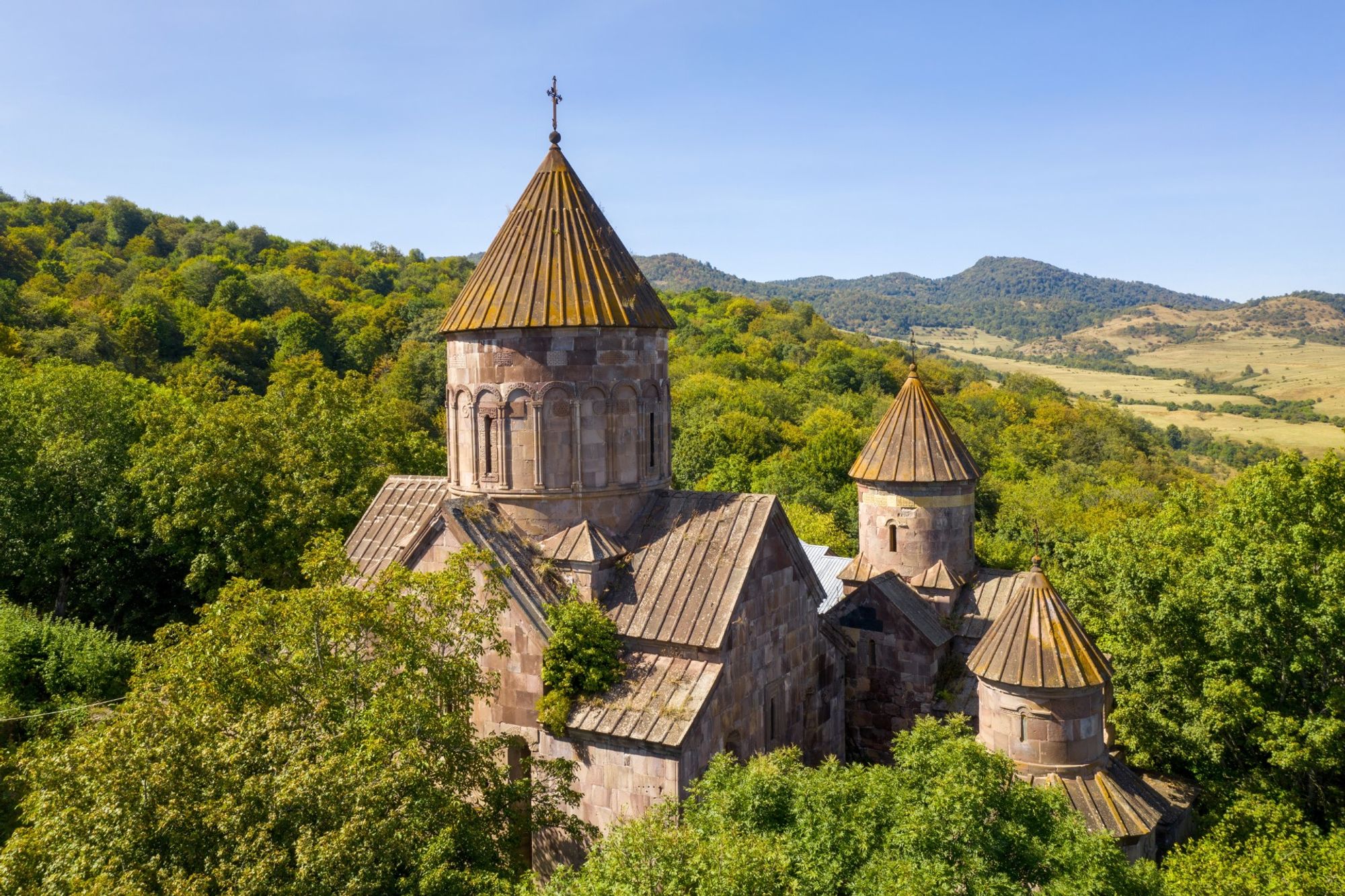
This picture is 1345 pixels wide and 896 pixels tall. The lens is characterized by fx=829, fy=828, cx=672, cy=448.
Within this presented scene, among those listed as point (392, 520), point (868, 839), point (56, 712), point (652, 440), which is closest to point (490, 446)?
point (652, 440)

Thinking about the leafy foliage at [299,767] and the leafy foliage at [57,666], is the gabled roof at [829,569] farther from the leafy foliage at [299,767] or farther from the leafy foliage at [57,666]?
the leafy foliage at [57,666]

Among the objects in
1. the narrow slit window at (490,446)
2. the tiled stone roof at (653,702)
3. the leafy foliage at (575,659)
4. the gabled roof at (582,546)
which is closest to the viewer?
the tiled stone roof at (653,702)

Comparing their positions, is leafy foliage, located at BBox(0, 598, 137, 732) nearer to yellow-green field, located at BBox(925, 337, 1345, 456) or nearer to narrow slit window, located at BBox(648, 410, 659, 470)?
narrow slit window, located at BBox(648, 410, 659, 470)

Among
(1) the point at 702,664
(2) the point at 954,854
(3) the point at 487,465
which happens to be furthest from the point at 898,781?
(3) the point at 487,465

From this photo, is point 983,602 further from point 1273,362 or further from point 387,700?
point 1273,362

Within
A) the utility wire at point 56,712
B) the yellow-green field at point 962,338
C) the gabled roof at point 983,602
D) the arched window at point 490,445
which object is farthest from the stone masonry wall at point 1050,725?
the yellow-green field at point 962,338

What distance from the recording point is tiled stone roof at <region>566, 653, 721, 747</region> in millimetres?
9523

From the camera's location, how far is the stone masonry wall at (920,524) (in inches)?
645

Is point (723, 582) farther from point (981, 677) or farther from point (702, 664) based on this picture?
point (981, 677)

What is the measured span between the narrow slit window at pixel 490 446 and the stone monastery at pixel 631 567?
3 cm

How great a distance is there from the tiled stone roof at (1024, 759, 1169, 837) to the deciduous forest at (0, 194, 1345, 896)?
65cm

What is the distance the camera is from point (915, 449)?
53.7ft

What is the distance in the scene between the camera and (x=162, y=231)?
2667 inches

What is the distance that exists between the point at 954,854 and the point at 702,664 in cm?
408
